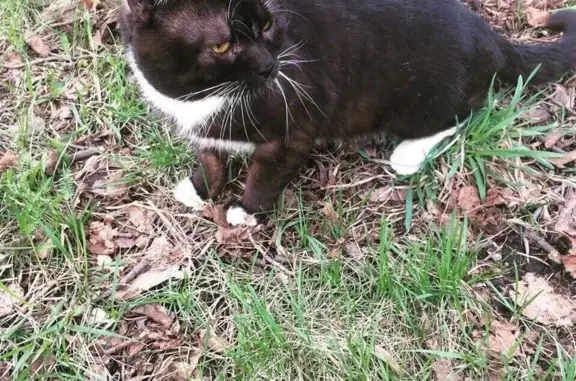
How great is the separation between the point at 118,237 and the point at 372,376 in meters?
1.19

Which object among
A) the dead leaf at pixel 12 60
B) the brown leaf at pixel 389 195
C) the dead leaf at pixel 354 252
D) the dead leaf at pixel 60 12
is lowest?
the dead leaf at pixel 354 252

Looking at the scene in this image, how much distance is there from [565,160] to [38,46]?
2726 millimetres

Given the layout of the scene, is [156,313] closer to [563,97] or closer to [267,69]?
[267,69]

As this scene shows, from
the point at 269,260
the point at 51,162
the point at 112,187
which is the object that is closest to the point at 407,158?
the point at 269,260

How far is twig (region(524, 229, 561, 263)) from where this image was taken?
2167 millimetres

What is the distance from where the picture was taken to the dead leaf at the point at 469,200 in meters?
2.29

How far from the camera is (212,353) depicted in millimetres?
1998

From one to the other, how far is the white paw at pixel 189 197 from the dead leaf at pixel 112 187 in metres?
0.26

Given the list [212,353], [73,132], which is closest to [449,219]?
[212,353]

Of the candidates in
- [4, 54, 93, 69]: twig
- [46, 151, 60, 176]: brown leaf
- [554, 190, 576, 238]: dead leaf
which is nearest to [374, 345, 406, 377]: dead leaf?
[554, 190, 576, 238]: dead leaf

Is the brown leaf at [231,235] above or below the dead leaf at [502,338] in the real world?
below

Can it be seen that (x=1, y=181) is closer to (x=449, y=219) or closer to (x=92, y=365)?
(x=92, y=365)

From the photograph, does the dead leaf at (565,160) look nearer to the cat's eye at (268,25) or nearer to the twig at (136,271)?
the cat's eye at (268,25)

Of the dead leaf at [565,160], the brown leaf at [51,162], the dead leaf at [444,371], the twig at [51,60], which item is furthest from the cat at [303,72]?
the twig at [51,60]
